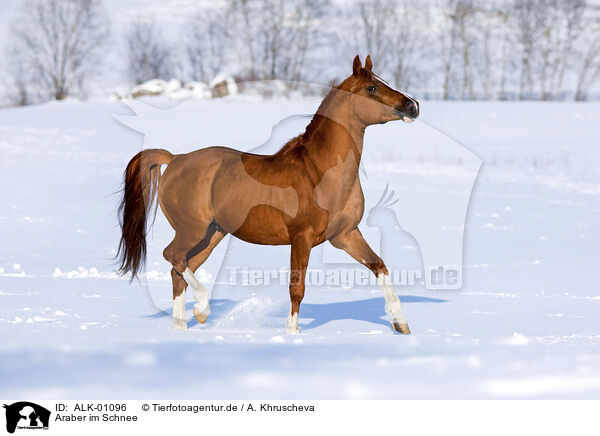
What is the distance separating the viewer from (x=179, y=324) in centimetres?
475

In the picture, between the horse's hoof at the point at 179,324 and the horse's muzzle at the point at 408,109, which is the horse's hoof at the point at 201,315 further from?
the horse's muzzle at the point at 408,109

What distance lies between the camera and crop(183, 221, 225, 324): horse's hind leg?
4652 mm

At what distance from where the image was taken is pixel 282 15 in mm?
27641

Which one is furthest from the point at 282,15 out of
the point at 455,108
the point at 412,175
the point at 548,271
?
the point at 548,271

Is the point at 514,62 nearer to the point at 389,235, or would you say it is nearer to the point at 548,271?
the point at 548,271

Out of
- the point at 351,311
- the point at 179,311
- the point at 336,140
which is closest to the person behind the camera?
the point at 336,140

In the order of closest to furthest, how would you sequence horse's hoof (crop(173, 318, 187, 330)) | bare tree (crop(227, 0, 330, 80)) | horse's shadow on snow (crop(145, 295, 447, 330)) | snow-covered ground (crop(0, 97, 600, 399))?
1. snow-covered ground (crop(0, 97, 600, 399))
2. horse's hoof (crop(173, 318, 187, 330))
3. horse's shadow on snow (crop(145, 295, 447, 330))
4. bare tree (crop(227, 0, 330, 80))

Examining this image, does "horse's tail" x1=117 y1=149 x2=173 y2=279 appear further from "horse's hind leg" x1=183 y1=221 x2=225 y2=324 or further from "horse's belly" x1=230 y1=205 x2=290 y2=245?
"horse's belly" x1=230 y1=205 x2=290 y2=245

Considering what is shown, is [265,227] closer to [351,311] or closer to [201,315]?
[201,315]

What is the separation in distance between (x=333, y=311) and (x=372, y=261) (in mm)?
1237

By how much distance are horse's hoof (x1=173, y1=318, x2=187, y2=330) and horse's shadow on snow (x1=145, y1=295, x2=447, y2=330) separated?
122mm

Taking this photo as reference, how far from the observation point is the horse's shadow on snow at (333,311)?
5.20 metres

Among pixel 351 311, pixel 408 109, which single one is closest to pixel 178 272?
pixel 351 311

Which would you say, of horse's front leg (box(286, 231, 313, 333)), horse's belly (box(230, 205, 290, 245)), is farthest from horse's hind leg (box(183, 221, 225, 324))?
horse's front leg (box(286, 231, 313, 333))
